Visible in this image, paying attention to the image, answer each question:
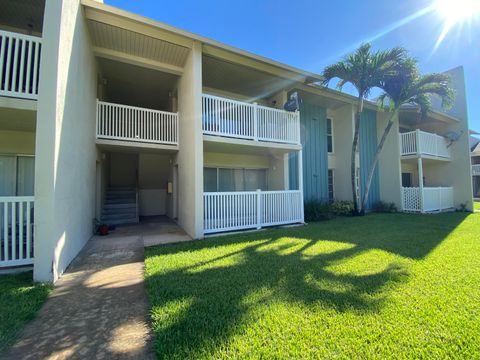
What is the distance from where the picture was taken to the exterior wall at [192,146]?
6.65 meters

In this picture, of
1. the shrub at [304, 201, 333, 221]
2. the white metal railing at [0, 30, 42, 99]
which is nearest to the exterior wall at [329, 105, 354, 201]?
the shrub at [304, 201, 333, 221]

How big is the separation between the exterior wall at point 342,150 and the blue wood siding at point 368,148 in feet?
3.59

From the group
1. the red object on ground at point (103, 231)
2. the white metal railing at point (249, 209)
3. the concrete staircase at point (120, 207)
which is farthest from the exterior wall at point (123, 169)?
the white metal railing at point (249, 209)

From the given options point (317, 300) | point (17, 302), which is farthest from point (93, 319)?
point (317, 300)

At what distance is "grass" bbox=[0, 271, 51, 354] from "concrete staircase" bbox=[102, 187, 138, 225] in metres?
5.73

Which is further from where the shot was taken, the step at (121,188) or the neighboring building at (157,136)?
the step at (121,188)

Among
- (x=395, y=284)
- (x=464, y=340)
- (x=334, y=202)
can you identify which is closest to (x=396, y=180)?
(x=334, y=202)

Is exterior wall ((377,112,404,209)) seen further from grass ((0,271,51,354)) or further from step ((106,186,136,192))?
grass ((0,271,51,354))

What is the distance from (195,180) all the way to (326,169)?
7.94 metres

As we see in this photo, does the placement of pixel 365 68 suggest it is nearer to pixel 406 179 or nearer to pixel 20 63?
pixel 406 179

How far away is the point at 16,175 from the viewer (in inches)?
241

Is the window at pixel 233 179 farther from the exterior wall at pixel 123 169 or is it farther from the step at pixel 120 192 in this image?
the exterior wall at pixel 123 169

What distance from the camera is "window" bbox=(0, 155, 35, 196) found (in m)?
6.03

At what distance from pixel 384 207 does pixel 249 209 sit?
9.15 metres
